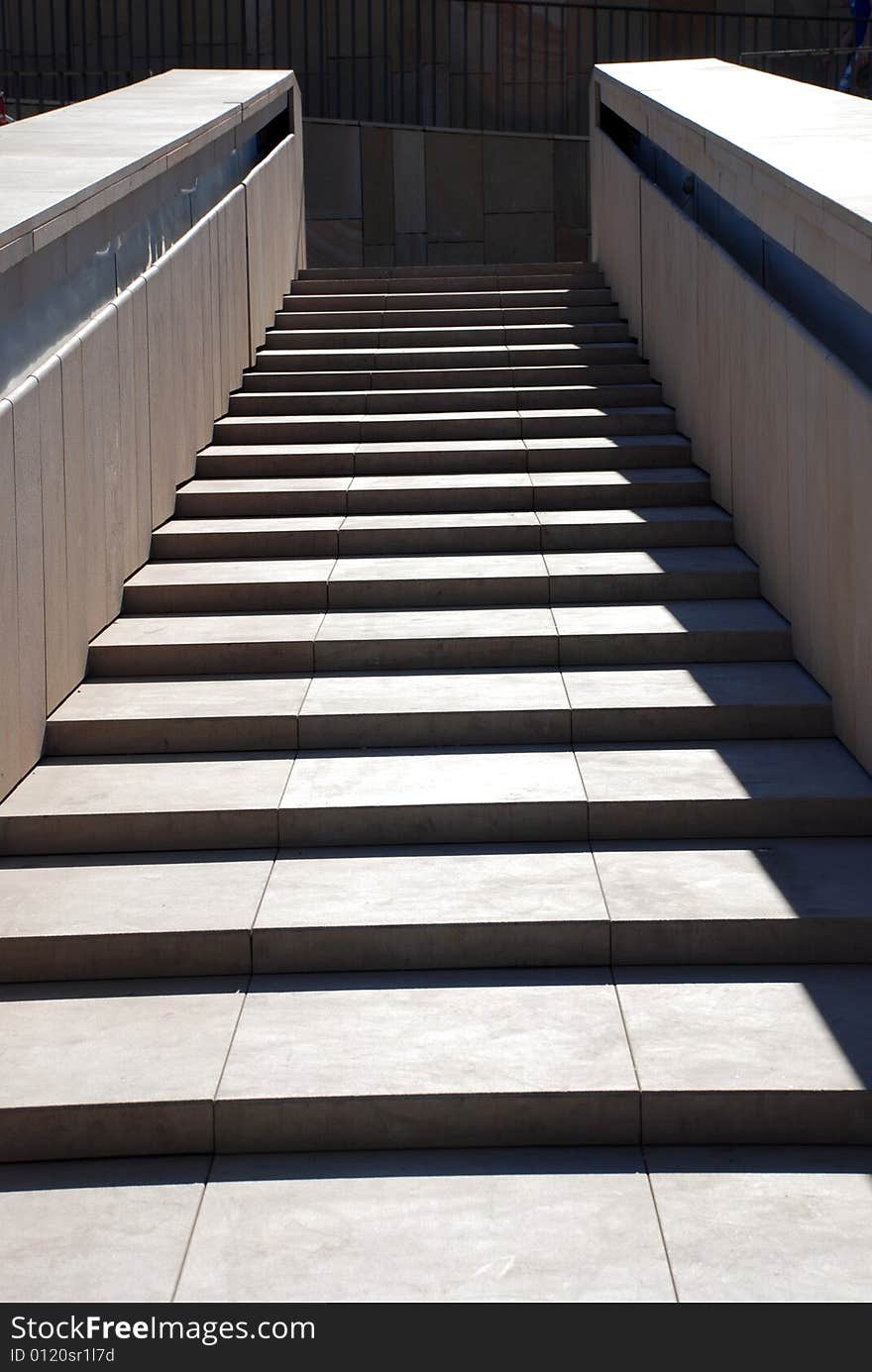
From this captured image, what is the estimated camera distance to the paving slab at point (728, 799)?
493 cm

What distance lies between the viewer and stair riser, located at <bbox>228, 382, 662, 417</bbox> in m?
8.64

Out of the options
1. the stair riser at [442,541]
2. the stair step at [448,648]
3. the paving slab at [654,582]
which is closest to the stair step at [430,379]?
the stair riser at [442,541]

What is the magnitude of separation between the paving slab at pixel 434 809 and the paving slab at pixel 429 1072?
0.78 meters

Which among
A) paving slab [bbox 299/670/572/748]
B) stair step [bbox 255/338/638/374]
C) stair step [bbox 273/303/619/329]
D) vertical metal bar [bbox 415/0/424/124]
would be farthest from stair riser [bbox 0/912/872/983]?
vertical metal bar [bbox 415/0/424/124]

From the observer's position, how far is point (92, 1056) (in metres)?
4.00

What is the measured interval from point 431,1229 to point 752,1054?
95 cm

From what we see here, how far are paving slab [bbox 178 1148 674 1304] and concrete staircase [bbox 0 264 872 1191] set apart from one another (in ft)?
0.33

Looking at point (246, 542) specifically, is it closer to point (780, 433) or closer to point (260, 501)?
point (260, 501)

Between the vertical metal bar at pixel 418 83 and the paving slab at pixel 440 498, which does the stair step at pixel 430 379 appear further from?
the vertical metal bar at pixel 418 83

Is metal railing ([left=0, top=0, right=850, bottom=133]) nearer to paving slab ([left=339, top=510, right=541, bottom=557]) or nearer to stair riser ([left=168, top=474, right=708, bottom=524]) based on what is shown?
stair riser ([left=168, top=474, right=708, bottom=524])

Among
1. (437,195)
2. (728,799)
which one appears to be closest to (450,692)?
(728,799)

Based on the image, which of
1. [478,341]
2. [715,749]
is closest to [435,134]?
[478,341]
